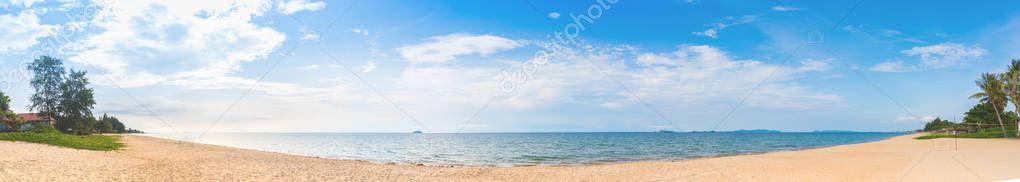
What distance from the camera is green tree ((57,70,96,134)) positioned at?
46.2 metres

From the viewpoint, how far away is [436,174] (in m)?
17.0

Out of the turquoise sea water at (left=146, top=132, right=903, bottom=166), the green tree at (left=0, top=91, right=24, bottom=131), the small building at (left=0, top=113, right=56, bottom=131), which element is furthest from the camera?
the small building at (left=0, top=113, right=56, bottom=131)

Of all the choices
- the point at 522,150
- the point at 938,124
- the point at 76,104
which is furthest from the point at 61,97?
the point at 938,124

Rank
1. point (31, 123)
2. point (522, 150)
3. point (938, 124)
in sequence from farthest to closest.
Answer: point (938, 124)
point (31, 123)
point (522, 150)

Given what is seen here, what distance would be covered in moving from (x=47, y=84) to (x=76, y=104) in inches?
→ 102

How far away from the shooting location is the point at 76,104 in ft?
153

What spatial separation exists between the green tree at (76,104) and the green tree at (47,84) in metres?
0.41

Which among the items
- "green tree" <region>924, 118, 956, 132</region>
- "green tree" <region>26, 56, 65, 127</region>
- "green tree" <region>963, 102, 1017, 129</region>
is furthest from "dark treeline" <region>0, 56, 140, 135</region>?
"green tree" <region>924, 118, 956, 132</region>

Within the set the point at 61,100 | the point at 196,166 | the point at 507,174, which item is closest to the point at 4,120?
the point at 61,100

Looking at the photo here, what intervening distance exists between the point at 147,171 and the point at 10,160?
2.89 metres

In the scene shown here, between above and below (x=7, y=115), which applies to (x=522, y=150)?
below

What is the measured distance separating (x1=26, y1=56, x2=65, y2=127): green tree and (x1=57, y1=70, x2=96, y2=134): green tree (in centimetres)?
41

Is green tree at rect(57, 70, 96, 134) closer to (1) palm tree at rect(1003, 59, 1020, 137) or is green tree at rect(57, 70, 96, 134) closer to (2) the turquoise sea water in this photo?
(2) the turquoise sea water

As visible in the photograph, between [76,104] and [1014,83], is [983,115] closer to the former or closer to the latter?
[1014,83]
